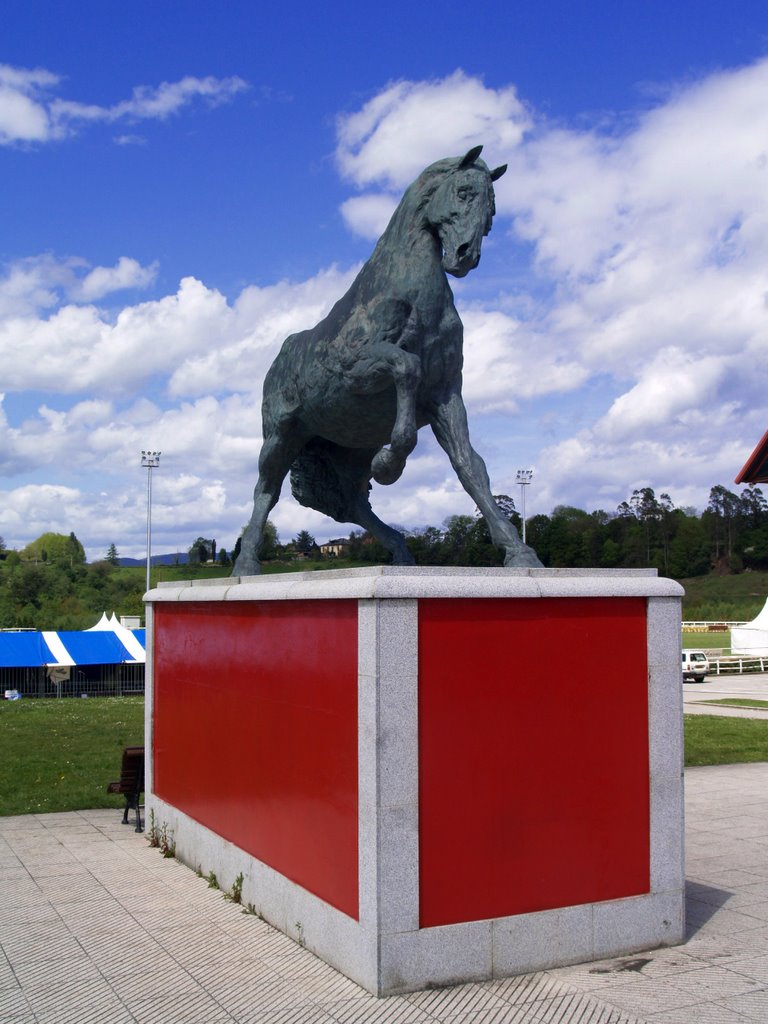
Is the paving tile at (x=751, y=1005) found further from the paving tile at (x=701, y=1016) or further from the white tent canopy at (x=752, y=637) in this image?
Result: the white tent canopy at (x=752, y=637)

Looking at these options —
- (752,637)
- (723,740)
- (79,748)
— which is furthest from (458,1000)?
(752,637)

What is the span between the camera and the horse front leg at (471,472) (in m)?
6.23

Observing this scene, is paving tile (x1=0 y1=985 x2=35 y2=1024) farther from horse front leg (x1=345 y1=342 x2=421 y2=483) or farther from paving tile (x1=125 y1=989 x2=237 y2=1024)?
horse front leg (x1=345 y1=342 x2=421 y2=483)

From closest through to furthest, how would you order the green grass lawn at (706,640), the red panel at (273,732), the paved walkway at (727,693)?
the red panel at (273,732)
the paved walkway at (727,693)
the green grass lawn at (706,640)

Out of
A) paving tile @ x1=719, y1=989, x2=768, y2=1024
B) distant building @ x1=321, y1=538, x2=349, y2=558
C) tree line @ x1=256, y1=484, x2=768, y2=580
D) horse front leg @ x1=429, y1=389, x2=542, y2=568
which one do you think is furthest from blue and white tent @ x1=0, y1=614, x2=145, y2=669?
paving tile @ x1=719, y1=989, x2=768, y2=1024

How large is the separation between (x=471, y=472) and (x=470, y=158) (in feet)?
6.71

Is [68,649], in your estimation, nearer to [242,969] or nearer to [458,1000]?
[242,969]

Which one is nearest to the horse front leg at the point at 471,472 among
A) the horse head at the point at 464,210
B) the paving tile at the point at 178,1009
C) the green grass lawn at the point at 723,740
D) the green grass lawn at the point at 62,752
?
the horse head at the point at 464,210

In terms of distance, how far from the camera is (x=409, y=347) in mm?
6473

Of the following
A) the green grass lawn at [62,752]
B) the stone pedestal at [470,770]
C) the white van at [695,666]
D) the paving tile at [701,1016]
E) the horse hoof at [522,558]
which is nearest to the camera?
the paving tile at [701,1016]

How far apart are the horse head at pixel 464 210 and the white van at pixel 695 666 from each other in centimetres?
2817

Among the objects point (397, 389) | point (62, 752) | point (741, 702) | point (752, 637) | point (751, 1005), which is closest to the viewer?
point (751, 1005)

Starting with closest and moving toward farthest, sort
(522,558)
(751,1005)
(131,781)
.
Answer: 1. (751,1005)
2. (522,558)
3. (131,781)

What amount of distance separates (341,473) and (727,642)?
45.7 meters
